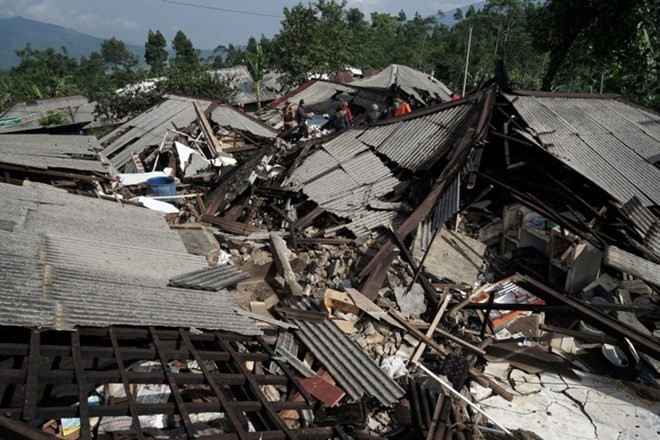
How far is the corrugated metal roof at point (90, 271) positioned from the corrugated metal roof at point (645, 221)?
639 centimetres

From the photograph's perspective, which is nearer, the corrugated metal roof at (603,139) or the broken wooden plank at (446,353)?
the broken wooden plank at (446,353)

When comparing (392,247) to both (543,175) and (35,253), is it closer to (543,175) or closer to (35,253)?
(543,175)

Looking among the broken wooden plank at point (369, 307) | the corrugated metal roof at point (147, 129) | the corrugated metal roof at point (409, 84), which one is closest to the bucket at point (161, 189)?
the corrugated metal roof at point (147, 129)

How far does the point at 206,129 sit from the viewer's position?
575 inches

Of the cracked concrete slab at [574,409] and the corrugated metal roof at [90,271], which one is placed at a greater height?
the corrugated metal roof at [90,271]

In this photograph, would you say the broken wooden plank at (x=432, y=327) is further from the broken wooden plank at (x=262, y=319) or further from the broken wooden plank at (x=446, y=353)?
the broken wooden plank at (x=262, y=319)

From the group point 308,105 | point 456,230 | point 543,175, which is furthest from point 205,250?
point 308,105

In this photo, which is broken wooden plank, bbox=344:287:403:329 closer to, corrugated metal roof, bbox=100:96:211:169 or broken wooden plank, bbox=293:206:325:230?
broken wooden plank, bbox=293:206:325:230

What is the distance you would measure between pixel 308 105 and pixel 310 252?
1504cm

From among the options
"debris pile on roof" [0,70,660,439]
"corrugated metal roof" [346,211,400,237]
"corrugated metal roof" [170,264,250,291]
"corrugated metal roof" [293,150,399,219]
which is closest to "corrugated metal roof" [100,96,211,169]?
"debris pile on roof" [0,70,660,439]

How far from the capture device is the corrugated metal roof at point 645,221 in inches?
268

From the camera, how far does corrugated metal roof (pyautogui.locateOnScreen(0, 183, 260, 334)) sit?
11.8 feet

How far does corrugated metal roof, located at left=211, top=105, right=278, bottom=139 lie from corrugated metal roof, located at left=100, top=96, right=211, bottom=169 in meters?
0.75

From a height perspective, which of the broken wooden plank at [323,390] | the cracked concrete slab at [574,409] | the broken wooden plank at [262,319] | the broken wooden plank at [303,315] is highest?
the broken wooden plank at [262,319]
